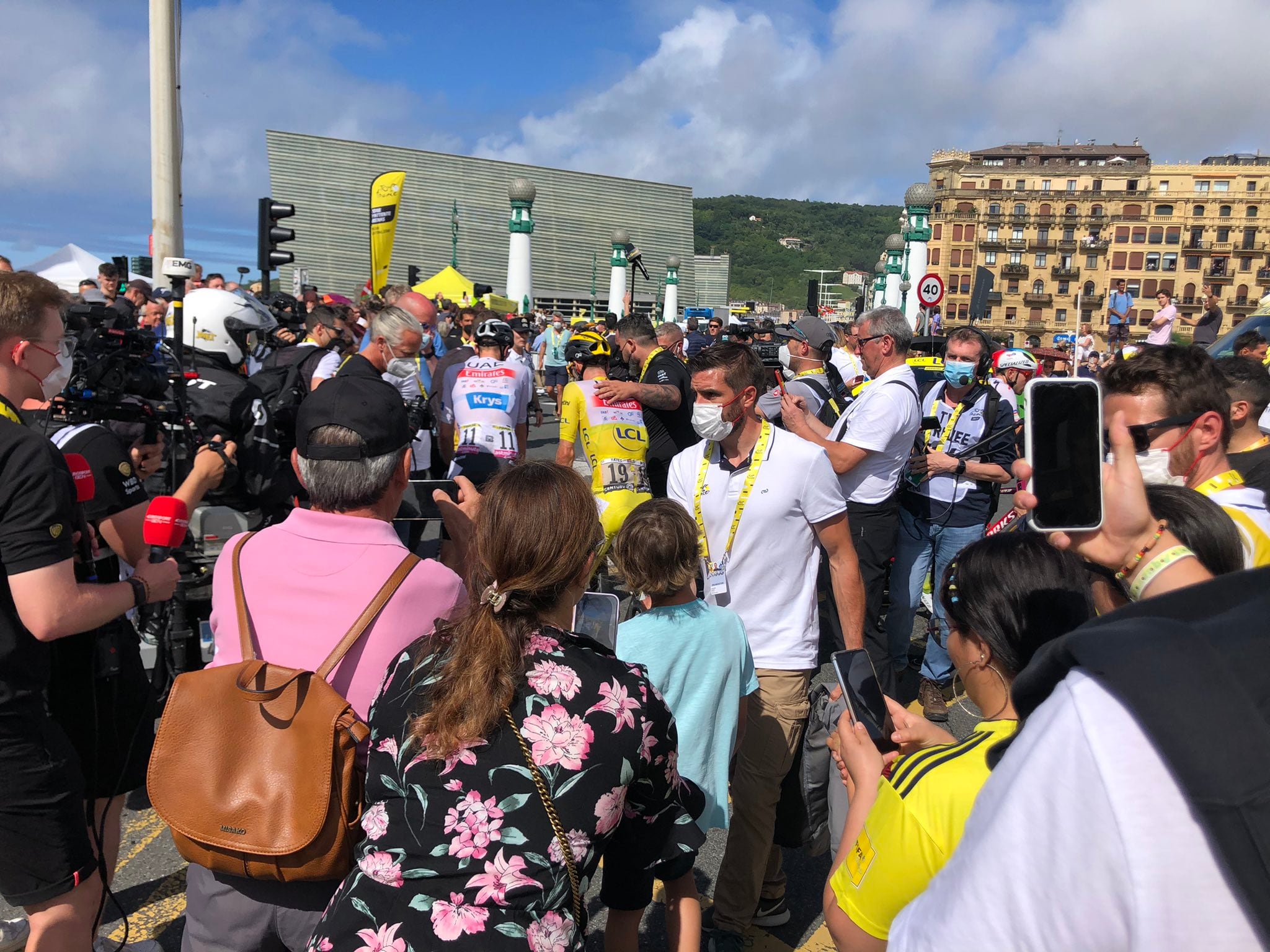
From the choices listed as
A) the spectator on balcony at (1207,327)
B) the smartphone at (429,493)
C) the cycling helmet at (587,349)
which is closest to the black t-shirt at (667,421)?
the cycling helmet at (587,349)

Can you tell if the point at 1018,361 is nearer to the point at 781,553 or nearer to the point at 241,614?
the point at 781,553

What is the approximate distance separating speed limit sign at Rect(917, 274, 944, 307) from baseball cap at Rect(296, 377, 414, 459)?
13363 millimetres

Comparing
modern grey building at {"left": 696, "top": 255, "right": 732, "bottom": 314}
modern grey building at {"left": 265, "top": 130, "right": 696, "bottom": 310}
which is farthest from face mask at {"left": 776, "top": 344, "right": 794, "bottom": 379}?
modern grey building at {"left": 696, "top": 255, "right": 732, "bottom": 314}

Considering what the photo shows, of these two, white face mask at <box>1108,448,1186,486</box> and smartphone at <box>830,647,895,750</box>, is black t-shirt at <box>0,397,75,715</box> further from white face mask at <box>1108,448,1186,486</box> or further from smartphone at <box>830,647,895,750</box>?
white face mask at <box>1108,448,1186,486</box>

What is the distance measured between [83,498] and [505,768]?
1.90 m

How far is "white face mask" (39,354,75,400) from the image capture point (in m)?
2.66

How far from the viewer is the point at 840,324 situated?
36.6 feet

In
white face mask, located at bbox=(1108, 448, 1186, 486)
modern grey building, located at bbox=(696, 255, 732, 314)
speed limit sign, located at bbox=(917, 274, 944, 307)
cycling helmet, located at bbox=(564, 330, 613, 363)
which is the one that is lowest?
white face mask, located at bbox=(1108, 448, 1186, 486)

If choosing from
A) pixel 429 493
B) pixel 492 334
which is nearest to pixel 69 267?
pixel 492 334

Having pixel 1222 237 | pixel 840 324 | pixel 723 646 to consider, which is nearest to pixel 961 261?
pixel 1222 237

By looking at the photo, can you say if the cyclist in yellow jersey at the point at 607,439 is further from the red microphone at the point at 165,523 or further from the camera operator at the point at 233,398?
the red microphone at the point at 165,523

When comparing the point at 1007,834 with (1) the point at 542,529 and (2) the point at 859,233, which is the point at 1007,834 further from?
(2) the point at 859,233

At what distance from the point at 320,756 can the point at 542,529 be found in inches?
26.7

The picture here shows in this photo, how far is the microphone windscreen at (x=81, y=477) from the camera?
8.73ft
